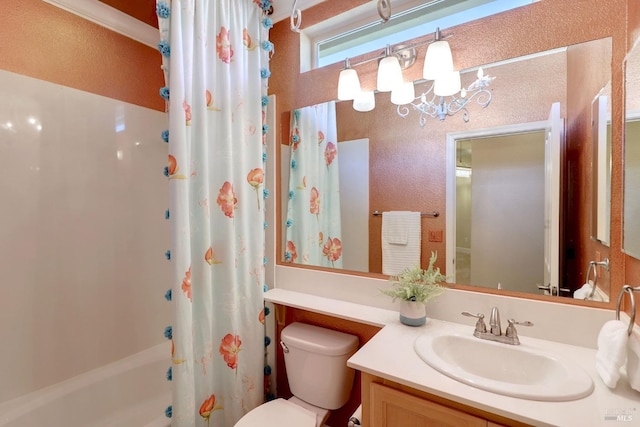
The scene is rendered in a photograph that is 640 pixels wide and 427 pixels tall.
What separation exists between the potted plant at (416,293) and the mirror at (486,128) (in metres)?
0.17

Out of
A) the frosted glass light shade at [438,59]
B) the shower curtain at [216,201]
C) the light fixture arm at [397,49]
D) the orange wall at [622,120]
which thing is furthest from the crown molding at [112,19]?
the orange wall at [622,120]

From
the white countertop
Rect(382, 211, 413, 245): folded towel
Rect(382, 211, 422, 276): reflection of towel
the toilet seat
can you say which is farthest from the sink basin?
the toilet seat

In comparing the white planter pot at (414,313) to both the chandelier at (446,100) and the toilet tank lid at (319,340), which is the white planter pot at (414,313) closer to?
the toilet tank lid at (319,340)

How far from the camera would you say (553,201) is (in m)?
1.22

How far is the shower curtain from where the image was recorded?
1279 mm

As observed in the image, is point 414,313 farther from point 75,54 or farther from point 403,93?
point 75,54

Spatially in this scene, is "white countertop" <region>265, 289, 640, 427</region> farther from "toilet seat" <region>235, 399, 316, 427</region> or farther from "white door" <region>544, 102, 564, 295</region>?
"toilet seat" <region>235, 399, 316, 427</region>

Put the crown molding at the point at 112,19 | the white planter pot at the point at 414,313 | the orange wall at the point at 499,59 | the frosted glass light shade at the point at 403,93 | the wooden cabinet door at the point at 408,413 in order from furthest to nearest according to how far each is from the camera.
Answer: the crown molding at the point at 112,19 < the frosted glass light shade at the point at 403,93 < the white planter pot at the point at 414,313 < the orange wall at the point at 499,59 < the wooden cabinet door at the point at 408,413

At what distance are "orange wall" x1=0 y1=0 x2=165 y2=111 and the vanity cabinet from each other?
2.30 m

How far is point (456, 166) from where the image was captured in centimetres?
143

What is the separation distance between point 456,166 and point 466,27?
645mm

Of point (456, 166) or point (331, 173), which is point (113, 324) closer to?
point (331, 173)

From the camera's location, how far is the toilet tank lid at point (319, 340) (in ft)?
4.73

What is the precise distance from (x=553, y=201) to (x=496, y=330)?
597 mm
